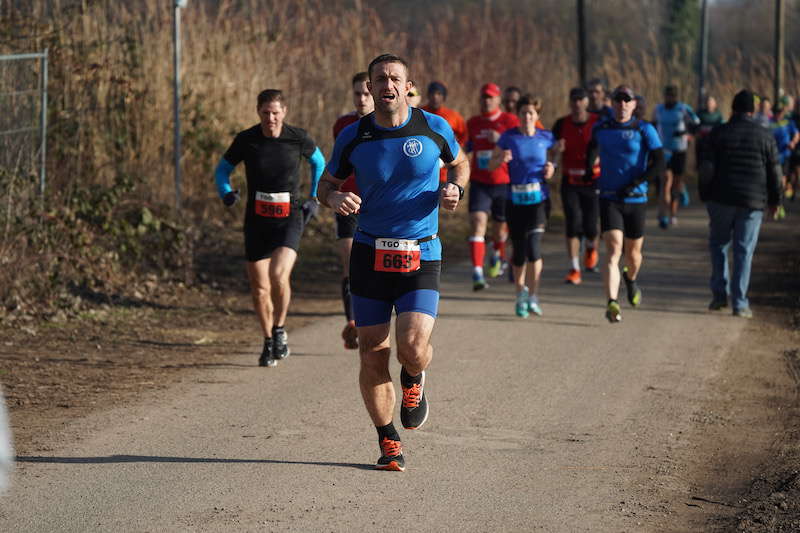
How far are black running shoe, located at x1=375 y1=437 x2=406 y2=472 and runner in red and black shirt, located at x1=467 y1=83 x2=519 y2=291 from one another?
6.44 metres

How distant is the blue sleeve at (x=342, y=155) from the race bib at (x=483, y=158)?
21.7 ft

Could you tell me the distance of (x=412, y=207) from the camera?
20.5 feet

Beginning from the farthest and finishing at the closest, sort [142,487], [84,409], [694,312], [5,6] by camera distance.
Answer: [5,6] < [694,312] < [84,409] < [142,487]

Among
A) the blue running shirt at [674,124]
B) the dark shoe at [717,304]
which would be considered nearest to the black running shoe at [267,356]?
the dark shoe at [717,304]

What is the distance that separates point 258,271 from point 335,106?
10.2m

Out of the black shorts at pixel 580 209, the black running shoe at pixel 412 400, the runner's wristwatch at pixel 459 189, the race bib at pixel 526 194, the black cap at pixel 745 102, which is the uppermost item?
the black cap at pixel 745 102

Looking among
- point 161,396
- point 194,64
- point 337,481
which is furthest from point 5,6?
point 337,481

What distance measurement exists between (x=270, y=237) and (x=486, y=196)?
13.6 feet

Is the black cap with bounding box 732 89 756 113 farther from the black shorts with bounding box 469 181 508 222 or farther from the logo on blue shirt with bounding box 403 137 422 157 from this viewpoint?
the logo on blue shirt with bounding box 403 137 422 157

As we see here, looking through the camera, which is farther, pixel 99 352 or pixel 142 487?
pixel 99 352

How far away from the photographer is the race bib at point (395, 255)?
6238mm

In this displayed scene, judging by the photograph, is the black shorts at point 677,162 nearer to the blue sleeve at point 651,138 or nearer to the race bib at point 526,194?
the race bib at point 526,194

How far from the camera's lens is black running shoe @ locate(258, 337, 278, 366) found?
9.33 metres

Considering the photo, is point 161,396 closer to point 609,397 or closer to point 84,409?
point 84,409
